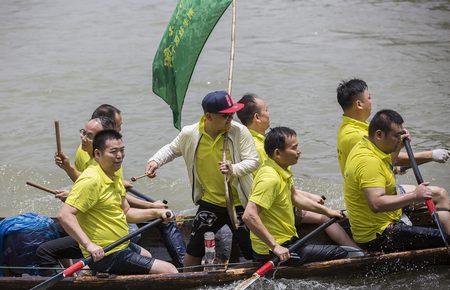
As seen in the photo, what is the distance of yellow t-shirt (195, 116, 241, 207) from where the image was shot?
26.6ft

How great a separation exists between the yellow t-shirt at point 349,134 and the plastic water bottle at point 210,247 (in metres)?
1.54

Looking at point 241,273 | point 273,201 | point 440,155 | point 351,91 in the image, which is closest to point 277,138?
point 273,201

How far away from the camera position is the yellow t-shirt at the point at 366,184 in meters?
7.82

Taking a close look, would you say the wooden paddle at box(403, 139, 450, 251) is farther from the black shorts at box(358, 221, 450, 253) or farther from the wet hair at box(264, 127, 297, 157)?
the wet hair at box(264, 127, 297, 157)

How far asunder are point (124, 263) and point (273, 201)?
1.43 metres

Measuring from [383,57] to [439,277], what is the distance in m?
11.1

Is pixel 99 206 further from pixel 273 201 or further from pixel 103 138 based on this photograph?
pixel 273 201

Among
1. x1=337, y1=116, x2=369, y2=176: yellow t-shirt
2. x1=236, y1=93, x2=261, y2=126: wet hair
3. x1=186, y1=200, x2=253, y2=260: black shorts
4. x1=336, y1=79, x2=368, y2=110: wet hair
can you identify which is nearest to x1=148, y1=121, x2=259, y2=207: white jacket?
x1=186, y1=200, x2=253, y2=260: black shorts

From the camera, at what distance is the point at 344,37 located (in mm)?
20609

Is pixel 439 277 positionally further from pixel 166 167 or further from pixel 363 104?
pixel 166 167

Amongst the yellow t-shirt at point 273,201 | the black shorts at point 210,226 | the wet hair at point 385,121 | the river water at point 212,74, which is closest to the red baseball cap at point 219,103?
the yellow t-shirt at point 273,201

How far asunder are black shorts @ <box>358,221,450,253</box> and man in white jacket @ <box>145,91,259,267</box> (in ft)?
3.88

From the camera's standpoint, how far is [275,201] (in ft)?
25.3

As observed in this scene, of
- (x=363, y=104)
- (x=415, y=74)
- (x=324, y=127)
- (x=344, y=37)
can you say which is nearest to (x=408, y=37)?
(x=344, y=37)
